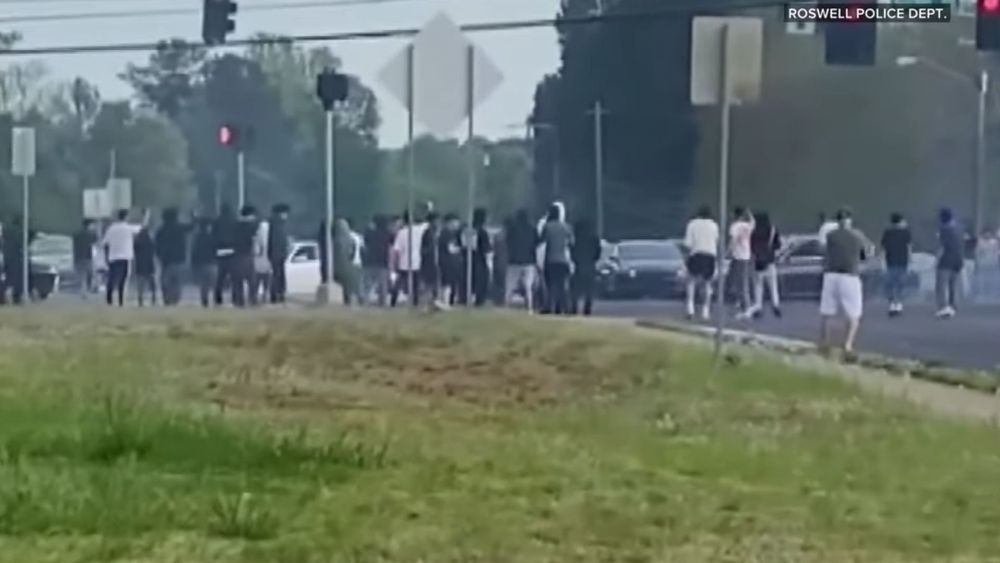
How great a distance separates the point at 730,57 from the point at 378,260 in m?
20.4

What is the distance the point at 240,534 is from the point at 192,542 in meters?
0.27

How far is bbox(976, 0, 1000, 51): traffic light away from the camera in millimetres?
33472

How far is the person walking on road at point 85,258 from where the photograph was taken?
43000 mm

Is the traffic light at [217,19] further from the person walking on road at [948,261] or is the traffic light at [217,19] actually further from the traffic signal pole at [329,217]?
the person walking on road at [948,261]

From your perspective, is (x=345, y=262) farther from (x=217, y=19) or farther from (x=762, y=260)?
(x=217, y=19)

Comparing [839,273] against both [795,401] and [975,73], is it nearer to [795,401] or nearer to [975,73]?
[795,401]

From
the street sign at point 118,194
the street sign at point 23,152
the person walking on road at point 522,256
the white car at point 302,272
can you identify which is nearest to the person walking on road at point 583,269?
the person walking on road at point 522,256

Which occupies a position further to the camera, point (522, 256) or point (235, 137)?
point (235, 137)

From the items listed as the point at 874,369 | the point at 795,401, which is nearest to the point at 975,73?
the point at 874,369

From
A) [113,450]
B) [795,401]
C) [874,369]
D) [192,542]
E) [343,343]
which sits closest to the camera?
[192,542]

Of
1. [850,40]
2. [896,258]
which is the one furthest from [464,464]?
[850,40]

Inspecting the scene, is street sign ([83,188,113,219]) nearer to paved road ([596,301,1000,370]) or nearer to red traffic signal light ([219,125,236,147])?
red traffic signal light ([219,125,236,147])

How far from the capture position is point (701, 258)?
3102cm

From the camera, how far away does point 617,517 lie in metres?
8.85
